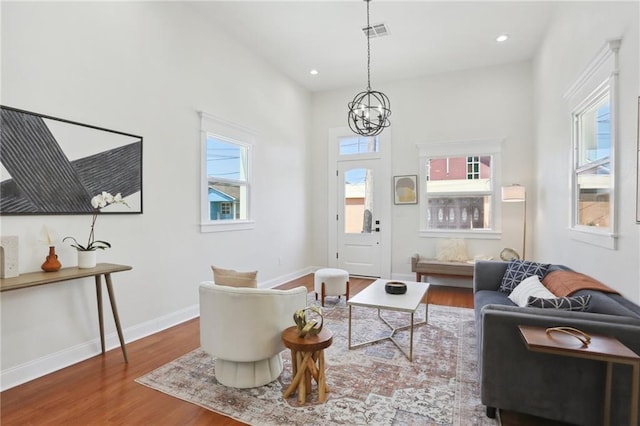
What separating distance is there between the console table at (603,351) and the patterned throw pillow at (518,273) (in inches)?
65.5

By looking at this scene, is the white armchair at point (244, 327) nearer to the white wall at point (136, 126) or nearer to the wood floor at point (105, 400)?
the wood floor at point (105, 400)

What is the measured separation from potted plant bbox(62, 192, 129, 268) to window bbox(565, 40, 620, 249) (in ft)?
13.3

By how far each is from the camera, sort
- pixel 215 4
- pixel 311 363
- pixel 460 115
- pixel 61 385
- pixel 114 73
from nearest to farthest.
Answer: pixel 311 363
pixel 61 385
pixel 114 73
pixel 215 4
pixel 460 115

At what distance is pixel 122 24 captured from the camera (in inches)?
124

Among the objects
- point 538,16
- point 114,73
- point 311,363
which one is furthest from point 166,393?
point 538,16

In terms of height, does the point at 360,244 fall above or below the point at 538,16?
below

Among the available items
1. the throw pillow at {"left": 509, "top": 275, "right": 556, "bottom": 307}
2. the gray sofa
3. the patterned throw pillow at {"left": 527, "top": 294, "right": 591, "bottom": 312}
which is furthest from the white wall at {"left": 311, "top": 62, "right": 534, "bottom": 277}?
the gray sofa

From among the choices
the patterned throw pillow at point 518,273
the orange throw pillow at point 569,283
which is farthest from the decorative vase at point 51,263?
the patterned throw pillow at point 518,273

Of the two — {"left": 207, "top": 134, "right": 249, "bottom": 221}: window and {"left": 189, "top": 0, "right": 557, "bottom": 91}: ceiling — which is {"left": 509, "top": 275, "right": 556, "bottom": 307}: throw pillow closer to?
{"left": 189, "top": 0, "right": 557, "bottom": 91}: ceiling

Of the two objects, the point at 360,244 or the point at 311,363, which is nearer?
the point at 311,363

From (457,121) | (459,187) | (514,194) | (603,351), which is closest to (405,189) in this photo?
(459,187)

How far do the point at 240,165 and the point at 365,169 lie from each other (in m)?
2.52

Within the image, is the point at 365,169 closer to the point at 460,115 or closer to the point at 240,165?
the point at 460,115

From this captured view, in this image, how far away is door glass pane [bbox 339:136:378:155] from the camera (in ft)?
20.6
